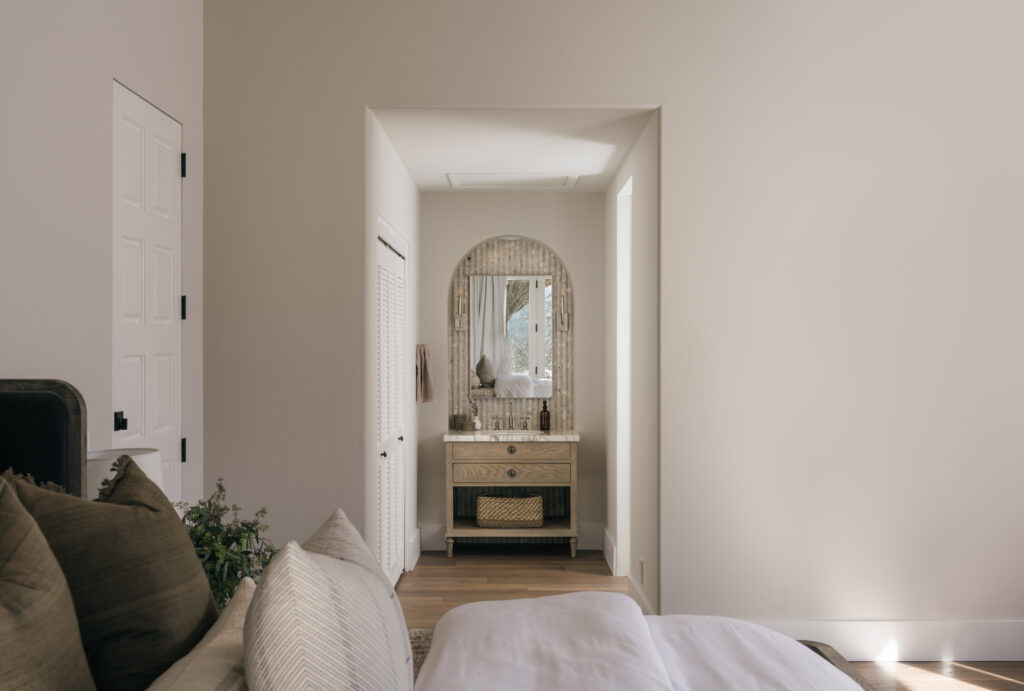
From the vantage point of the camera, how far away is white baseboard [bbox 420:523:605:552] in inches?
217

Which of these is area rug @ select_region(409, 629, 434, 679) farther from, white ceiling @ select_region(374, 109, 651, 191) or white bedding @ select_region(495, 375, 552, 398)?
white bedding @ select_region(495, 375, 552, 398)

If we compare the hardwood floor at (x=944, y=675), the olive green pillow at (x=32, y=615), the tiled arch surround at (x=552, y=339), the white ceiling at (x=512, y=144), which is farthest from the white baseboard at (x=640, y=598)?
the olive green pillow at (x=32, y=615)

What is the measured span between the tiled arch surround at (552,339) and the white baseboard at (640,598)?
1750 mm

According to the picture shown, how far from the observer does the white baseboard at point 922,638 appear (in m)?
3.43

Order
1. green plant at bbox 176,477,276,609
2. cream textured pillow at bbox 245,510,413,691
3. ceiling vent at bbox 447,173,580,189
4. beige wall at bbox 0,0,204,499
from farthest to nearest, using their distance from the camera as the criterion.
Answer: ceiling vent at bbox 447,173,580,189
beige wall at bbox 0,0,204,499
green plant at bbox 176,477,276,609
cream textured pillow at bbox 245,510,413,691

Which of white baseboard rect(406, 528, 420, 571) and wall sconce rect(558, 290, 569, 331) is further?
wall sconce rect(558, 290, 569, 331)

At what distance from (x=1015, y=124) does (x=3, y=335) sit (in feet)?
13.0

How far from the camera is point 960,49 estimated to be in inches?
135

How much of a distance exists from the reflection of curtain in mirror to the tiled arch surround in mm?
49

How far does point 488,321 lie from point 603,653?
4.10m

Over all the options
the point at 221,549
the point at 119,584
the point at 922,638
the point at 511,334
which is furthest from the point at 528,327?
the point at 119,584

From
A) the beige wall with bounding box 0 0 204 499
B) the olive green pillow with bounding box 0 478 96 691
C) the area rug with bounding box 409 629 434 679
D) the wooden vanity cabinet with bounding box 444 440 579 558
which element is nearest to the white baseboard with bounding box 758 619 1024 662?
the area rug with bounding box 409 629 434 679

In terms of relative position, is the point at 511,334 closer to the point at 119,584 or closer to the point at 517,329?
the point at 517,329

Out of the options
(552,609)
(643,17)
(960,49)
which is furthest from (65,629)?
(960,49)
